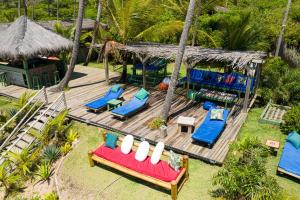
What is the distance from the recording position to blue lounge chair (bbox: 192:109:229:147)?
953 centimetres

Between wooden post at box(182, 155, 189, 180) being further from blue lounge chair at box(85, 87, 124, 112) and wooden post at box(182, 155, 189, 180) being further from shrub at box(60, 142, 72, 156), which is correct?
blue lounge chair at box(85, 87, 124, 112)

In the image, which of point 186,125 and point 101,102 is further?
point 101,102

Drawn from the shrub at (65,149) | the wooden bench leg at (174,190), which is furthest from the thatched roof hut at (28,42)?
the wooden bench leg at (174,190)

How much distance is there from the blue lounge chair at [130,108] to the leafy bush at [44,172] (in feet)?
12.3

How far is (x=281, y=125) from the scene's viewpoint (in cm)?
1103

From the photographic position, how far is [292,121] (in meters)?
10.5

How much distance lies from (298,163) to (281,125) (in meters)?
3.13

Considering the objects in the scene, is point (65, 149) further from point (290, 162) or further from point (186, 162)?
point (290, 162)

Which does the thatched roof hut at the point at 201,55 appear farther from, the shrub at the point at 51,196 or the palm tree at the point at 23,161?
the shrub at the point at 51,196

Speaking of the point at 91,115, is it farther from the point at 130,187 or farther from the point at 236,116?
the point at 236,116

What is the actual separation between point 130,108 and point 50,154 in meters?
4.14

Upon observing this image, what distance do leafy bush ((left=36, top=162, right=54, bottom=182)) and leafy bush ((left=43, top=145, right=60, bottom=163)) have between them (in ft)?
1.23

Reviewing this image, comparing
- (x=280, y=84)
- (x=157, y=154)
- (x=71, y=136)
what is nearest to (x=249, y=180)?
(x=157, y=154)

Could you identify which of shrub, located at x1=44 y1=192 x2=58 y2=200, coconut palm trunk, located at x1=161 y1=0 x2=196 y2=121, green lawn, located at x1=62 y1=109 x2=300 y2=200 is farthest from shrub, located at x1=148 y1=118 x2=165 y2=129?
shrub, located at x1=44 y1=192 x2=58 y2=200
